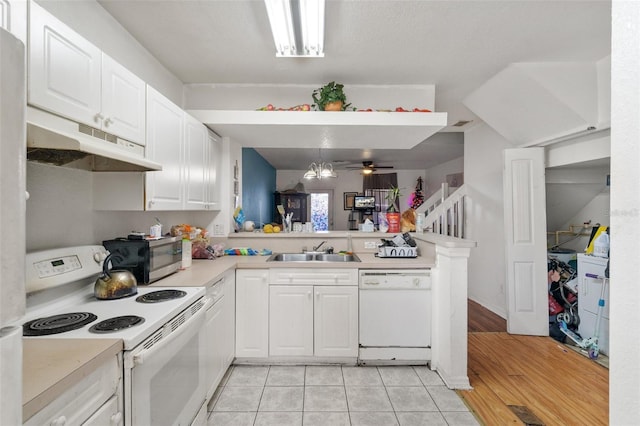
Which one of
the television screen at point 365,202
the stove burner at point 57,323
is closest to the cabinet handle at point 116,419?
the stove burner at point 57,323

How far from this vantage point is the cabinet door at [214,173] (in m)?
2.78

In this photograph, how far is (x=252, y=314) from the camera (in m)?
2.54

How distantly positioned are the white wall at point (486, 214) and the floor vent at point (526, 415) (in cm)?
190

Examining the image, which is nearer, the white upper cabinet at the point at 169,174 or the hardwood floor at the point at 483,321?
the white upper cabinet at the point at 169,174

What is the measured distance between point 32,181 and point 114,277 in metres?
0.59

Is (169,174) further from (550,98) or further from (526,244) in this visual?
(526,244)

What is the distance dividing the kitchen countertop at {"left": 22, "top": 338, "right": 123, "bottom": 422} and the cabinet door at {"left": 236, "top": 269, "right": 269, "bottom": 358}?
4.81 feet

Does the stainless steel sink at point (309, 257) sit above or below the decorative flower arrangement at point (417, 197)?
below

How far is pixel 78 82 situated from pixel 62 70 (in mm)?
82

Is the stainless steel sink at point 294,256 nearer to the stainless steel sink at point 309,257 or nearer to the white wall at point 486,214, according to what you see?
the stainless steel sink at point 309,257

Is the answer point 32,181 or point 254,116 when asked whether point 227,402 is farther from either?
point 254,116

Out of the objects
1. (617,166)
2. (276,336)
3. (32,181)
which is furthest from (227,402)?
(617,166)

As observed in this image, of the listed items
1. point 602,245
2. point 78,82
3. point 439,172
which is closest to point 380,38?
point 78,82

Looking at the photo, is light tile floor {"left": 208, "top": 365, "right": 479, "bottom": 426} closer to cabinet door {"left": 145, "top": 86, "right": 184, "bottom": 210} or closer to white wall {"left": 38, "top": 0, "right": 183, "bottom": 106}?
cabinet door {"left": 145, "top": 86, "right": 184, "bottom": 210}
